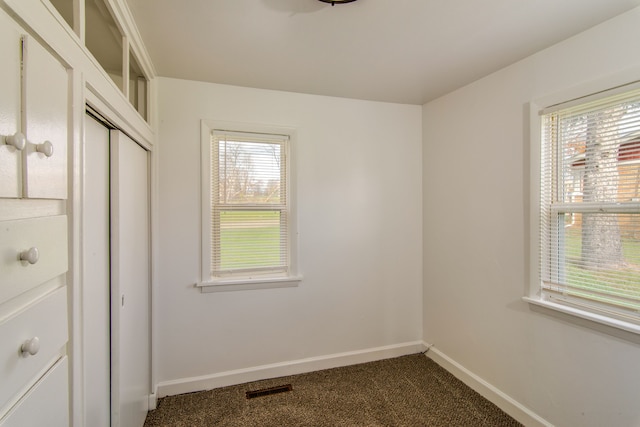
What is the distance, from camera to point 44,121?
0.82 metres

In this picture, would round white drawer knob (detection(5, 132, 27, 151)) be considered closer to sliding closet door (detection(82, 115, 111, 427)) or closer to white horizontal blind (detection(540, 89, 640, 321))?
sliding closet door (detection(82, 115, 111, 427))

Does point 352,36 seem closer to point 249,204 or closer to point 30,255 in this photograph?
point 249,204

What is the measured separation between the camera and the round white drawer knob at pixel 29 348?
2.40 feet

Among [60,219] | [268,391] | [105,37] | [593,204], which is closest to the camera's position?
[60,219]

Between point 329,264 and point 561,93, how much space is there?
2.03 metres

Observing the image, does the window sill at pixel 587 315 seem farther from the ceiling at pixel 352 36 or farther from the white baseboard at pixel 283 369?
the ceiling at pixel 352 36

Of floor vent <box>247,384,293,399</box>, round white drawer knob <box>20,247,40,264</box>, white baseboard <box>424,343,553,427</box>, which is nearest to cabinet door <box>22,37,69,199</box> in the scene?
round white drawer knob <box>20,247,40,264</box>

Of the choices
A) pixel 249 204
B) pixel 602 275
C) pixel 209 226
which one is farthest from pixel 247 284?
pixel 602 275

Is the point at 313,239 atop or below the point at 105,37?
below

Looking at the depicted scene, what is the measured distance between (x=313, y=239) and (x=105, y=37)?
192 cm

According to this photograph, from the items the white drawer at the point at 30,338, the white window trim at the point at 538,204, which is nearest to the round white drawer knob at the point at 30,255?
the white drawer at the point at 30,338

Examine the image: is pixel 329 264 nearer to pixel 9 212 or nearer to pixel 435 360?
pixel 435 360

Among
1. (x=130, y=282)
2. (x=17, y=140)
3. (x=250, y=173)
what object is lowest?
(x=130, y=282)

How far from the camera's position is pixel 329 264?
8.66ft
